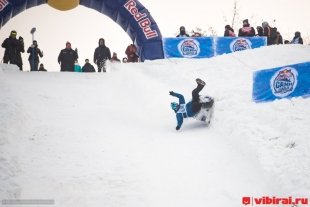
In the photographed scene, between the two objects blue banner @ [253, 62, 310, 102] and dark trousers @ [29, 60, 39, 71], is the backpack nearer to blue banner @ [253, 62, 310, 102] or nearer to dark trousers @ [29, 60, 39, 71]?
blue banner @ [253, 62, 310, 102]

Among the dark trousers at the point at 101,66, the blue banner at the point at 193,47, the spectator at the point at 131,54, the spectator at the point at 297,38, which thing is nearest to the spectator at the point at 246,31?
the blue banner at the point at 193,47

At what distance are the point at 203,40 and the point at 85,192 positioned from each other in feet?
42.3

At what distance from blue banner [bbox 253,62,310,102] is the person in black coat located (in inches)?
360

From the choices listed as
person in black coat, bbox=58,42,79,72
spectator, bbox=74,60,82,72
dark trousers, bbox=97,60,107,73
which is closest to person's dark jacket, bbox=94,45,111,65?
dark trousers, bbox=97,60,107,73

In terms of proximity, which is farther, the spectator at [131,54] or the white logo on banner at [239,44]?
the spectator at [131,54]

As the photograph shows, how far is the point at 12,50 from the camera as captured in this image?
57.2ft

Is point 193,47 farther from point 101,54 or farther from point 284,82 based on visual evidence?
point 284,82

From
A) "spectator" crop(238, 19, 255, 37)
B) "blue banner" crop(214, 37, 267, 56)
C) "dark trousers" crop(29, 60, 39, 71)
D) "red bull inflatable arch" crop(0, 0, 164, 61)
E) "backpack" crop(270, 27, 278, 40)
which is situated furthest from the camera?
"red bull inflatable arch" crop(0, 0, 164, 61)

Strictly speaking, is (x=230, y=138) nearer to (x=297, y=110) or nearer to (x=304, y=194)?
(x=297, y=110)

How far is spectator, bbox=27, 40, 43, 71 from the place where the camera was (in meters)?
18.3

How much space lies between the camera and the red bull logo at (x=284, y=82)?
10.9 metres

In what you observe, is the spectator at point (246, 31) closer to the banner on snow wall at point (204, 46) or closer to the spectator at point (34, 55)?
the banner on snow wall at point (204, 46)

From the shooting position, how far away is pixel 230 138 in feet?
33.0

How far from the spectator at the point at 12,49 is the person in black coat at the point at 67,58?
5.52 ft
